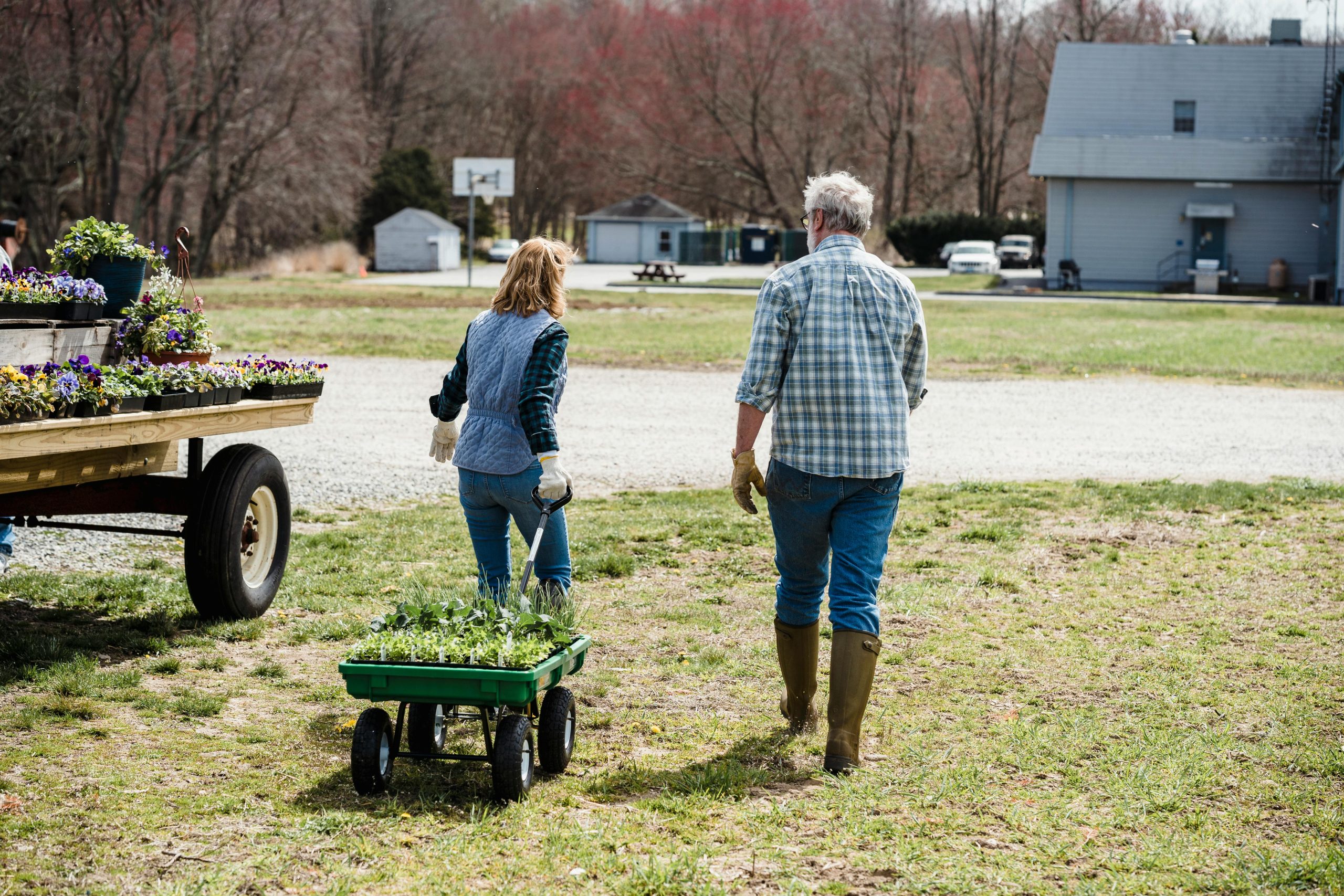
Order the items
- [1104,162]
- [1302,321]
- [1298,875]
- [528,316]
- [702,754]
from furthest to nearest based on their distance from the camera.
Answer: [1104,162] < [1302,321] < [528,316] < [702,754] < [1298,875]

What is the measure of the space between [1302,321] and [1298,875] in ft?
97.5

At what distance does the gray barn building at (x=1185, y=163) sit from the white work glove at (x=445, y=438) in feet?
136

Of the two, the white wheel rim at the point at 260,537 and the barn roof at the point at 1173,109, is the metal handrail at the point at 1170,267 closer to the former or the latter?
the barn roof at the point at 1173,109

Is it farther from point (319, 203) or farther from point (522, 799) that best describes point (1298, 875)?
point (319, 203)

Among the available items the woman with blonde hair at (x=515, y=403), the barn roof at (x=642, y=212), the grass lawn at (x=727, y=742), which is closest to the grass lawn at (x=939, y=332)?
the grass lawn at (x=727, y=742)

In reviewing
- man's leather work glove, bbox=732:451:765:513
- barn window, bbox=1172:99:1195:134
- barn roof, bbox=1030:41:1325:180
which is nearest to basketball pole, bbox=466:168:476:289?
barn roof, bbox=1030:41:1325:180

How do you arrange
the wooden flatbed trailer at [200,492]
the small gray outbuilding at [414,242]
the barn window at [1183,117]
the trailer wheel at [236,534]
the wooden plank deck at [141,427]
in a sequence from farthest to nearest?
1. the small gray outbuilding at [414,242]
2. the barn window at [1183,117]
3. the trailer wheel at [236,534]
4. the wooden flatbed trailer at [200,492]
5. the wooden plank deck at [141,427]

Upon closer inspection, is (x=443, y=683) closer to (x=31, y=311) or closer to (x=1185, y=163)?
(x=31, y=311)

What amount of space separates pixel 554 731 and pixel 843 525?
117cm

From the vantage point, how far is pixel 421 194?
6306 cm

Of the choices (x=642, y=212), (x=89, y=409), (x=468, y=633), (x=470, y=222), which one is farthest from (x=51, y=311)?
(x=642, y=212)

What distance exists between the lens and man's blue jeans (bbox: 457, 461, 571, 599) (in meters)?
5.06

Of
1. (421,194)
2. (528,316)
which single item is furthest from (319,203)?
(528,316)

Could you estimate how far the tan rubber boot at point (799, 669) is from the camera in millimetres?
4941
